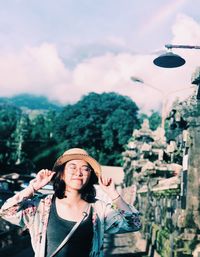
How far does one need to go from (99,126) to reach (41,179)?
4949cm

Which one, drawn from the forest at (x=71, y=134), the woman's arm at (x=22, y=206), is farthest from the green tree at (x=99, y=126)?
the woman's arm at (x=22, y=206)

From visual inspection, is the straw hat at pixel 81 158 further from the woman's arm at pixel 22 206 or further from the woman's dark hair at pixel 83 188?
the woman's arm at pixel 22 206

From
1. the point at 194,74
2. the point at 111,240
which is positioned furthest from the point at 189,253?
the point at 111,240

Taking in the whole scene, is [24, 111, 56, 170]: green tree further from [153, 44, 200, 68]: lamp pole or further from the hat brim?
the hat brim

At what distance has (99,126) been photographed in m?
52.8

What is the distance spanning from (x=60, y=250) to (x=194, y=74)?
20.2 feet

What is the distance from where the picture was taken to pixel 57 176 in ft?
11.6

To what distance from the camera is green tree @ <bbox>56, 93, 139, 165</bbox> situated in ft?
166

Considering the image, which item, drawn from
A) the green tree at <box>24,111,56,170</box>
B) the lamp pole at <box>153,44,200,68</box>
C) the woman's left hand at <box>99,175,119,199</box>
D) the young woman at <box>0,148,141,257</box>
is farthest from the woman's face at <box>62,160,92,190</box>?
the green tree at <box>24,111,56,170</box>

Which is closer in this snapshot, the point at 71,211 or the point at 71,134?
the point at 71,211

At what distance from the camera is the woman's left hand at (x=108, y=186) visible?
11.1 ft

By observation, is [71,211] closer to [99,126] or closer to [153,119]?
[99,126]

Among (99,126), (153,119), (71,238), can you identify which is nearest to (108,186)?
(71,238)

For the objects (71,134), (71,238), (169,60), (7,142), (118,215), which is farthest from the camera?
(71,134)
